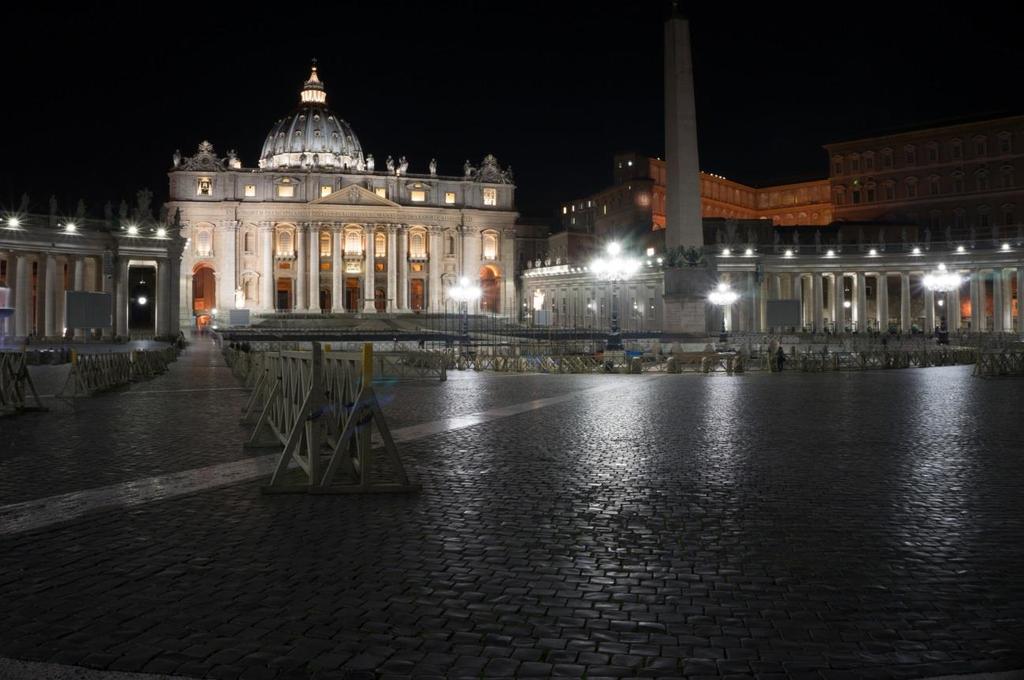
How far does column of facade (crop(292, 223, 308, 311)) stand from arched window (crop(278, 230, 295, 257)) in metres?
1.71

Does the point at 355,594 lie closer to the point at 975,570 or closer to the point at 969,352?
the point at 975,570

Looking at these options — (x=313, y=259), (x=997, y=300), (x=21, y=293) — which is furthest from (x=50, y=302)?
(x=997, y=300)

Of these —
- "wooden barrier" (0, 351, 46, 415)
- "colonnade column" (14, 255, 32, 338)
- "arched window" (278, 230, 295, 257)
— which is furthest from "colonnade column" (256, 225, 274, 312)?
"wooden barrier" (0, 351, 46, 415)

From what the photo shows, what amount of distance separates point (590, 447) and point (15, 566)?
828 cm

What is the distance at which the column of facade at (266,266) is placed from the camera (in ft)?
386

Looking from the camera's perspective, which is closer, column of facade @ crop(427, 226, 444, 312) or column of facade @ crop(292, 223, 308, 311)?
column of facade @ crop(292, 223, 308, 311)

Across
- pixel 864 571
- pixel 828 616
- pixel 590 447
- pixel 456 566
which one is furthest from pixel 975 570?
pixel 590 447

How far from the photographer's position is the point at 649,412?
62.1 feet

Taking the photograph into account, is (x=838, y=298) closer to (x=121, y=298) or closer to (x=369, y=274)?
(x=121, y=298)

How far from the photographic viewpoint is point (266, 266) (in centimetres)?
11762

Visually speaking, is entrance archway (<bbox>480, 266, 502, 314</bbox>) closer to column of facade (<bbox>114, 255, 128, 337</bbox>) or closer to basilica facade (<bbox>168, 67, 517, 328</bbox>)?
basilica facade (<bbox>168, 67, 517, 328</bbox>)

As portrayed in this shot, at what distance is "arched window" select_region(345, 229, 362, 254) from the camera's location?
124m

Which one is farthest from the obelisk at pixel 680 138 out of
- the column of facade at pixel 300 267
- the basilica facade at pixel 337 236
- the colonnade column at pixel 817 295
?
the column of facade at pixel 300 267

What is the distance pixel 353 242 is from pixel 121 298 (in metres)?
65.9
